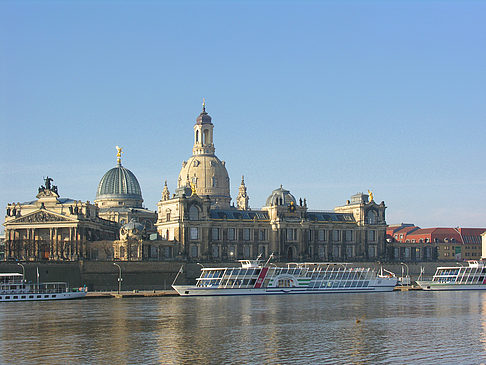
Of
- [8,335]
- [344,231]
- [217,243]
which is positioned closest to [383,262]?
[344,231]

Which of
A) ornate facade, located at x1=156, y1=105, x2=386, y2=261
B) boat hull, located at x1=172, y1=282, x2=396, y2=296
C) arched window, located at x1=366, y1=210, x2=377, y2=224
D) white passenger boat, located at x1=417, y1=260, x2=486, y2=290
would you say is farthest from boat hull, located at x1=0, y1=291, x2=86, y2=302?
arched window, located at x1=366, y1=210, x2=377, y2=224

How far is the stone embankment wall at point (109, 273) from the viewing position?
146375 millimetres

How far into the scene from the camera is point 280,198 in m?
185

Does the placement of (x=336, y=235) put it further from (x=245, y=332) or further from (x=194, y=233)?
(x=245, y=332)

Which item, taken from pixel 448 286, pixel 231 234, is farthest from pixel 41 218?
pixel 448 286

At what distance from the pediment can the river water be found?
55.0 m

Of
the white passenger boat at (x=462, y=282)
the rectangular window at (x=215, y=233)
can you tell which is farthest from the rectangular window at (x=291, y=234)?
the white passenger boat at (x=462, y=282)

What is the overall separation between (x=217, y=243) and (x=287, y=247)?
633 inches

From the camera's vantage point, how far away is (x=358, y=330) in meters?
75.8

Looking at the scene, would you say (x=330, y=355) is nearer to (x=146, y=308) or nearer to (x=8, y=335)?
(x=8, y=335)

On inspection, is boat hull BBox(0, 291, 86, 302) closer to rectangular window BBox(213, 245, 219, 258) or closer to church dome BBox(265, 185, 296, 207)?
rectangular window BBox(213, 245, 219, 258)

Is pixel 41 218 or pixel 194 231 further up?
pixel 41 218

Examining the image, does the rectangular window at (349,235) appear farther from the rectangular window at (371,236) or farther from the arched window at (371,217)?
the arched window at (371,217)

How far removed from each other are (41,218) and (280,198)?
51607 millimetres
